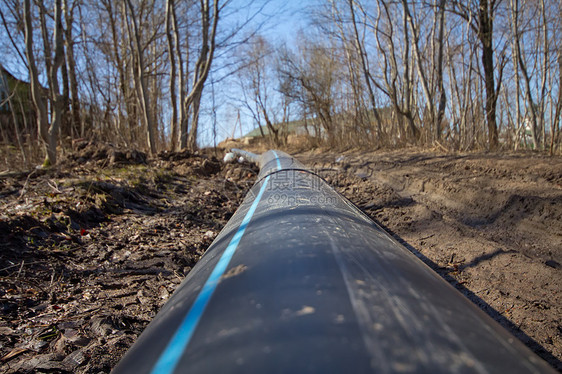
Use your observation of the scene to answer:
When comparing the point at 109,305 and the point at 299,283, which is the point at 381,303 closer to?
the point at 299,283

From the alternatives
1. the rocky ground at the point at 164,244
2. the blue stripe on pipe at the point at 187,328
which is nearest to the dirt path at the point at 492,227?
the rocky ground at the point at 164,244

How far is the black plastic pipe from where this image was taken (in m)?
0.49

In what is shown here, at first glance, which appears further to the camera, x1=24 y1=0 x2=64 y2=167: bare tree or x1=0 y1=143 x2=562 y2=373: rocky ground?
x1=24 y1=0 x2=64 y2=167: bare tree

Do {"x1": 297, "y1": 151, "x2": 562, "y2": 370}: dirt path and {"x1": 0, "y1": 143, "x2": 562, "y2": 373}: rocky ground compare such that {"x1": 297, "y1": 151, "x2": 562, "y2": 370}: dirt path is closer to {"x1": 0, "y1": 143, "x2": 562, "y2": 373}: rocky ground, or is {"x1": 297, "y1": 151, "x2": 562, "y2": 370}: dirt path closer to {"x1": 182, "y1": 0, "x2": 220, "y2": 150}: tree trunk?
{"x1": 0, "y1": 143, "x2": 562, "y2": 373}: rocky ground

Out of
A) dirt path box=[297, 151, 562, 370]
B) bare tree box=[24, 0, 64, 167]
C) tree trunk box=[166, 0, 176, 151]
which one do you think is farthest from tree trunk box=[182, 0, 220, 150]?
dirt path box=[297, 151, 562, 370]

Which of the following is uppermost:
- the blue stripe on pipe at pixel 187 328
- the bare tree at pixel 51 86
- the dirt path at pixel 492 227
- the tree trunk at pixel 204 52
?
the tree trunk at pixel 204 52

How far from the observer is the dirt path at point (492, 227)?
130cm

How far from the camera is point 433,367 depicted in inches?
19.0

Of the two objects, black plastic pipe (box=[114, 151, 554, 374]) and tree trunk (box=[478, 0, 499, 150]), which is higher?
tree trunk (box=[478, 0, 499, 150])

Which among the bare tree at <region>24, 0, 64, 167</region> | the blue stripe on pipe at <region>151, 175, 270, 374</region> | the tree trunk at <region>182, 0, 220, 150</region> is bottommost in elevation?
the blue stripe on pipe at <region>151, 175, 270, 374</region>

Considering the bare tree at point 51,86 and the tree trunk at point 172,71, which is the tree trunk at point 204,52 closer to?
the tree trunk at point 172,71

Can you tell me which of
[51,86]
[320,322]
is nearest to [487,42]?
[51,86]

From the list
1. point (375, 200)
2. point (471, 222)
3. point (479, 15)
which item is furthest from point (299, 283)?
point (479, 15)

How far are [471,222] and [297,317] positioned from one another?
2.21m
